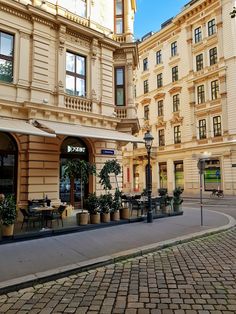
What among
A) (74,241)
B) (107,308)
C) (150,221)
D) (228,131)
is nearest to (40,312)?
(107,308)

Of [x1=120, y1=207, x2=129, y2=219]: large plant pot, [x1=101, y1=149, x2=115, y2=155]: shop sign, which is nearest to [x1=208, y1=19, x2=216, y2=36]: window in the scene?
[x1=101, y1=149, x2=115, y2=155]: shop sign

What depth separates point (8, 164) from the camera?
11805 mm

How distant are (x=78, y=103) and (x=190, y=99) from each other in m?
20.9

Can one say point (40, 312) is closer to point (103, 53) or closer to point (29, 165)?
point (29, 165)

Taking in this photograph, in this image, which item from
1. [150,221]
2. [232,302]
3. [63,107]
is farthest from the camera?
[63,107]

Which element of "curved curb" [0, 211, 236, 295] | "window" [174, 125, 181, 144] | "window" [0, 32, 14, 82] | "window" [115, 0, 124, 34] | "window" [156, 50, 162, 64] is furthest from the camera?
"window" [156, 50, 162, 64]

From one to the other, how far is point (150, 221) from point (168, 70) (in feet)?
91.4

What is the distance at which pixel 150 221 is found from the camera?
11406 mm

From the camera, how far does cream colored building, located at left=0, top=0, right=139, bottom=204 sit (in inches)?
460

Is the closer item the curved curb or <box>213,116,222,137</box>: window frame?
the curved curb

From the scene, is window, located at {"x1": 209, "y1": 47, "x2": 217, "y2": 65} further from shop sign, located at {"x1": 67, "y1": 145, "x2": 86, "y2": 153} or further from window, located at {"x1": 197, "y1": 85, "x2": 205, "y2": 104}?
shop sign, located at {"x1": 67, "y1": 145, "x2": 86, "y2": 153}

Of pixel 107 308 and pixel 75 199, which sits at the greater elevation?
pixel 75 199

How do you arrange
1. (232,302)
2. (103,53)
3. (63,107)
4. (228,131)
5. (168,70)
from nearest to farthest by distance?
(232,302) < (63,107) < (103,53) < (228,131) < (168,70)

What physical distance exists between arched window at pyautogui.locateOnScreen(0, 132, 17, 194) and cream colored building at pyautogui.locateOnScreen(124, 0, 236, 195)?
2129 centimetres
